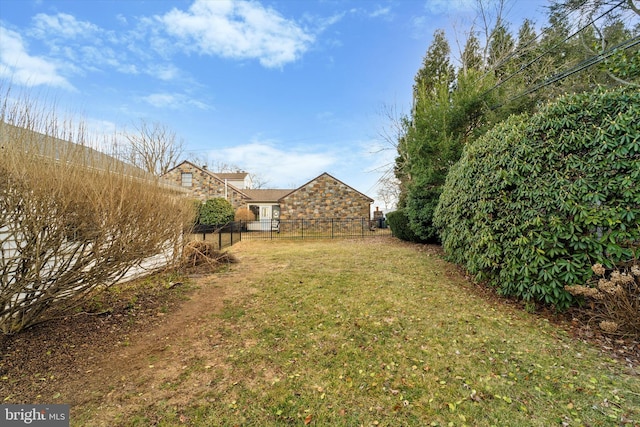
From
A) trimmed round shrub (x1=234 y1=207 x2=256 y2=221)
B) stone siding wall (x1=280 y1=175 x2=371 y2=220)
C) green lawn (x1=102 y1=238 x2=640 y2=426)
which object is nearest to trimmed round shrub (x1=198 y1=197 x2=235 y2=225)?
trimmed round shrub (x1=234 y1=207 x2=256 y2=221)

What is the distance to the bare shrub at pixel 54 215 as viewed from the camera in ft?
8.93

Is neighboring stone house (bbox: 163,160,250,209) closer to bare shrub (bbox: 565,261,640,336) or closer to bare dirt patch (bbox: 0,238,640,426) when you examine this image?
bare dirt patch (bbox: 0,238,640,426)

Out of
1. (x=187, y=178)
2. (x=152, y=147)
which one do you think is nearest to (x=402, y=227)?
(x=152, y=147)

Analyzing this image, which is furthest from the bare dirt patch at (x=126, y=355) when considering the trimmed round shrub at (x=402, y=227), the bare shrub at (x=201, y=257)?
the trimmed round shrub at (x=402, y=227)

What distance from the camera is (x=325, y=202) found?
19781 mm

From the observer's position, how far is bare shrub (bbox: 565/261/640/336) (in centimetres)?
319

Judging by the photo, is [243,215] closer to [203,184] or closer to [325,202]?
[203,184]

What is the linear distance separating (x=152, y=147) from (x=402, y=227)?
999 centimetres

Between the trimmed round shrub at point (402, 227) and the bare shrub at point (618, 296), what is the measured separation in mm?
7378

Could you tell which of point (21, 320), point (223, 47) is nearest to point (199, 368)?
point (21, 320)

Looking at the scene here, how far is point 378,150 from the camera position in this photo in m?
17.8

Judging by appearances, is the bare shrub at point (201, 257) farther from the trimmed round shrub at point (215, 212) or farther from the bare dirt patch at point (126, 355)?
the trimmed round shrub at point (215, 212)

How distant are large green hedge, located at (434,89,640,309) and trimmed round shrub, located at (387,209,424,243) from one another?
643 cm

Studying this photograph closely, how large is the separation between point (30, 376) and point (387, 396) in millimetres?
3551
